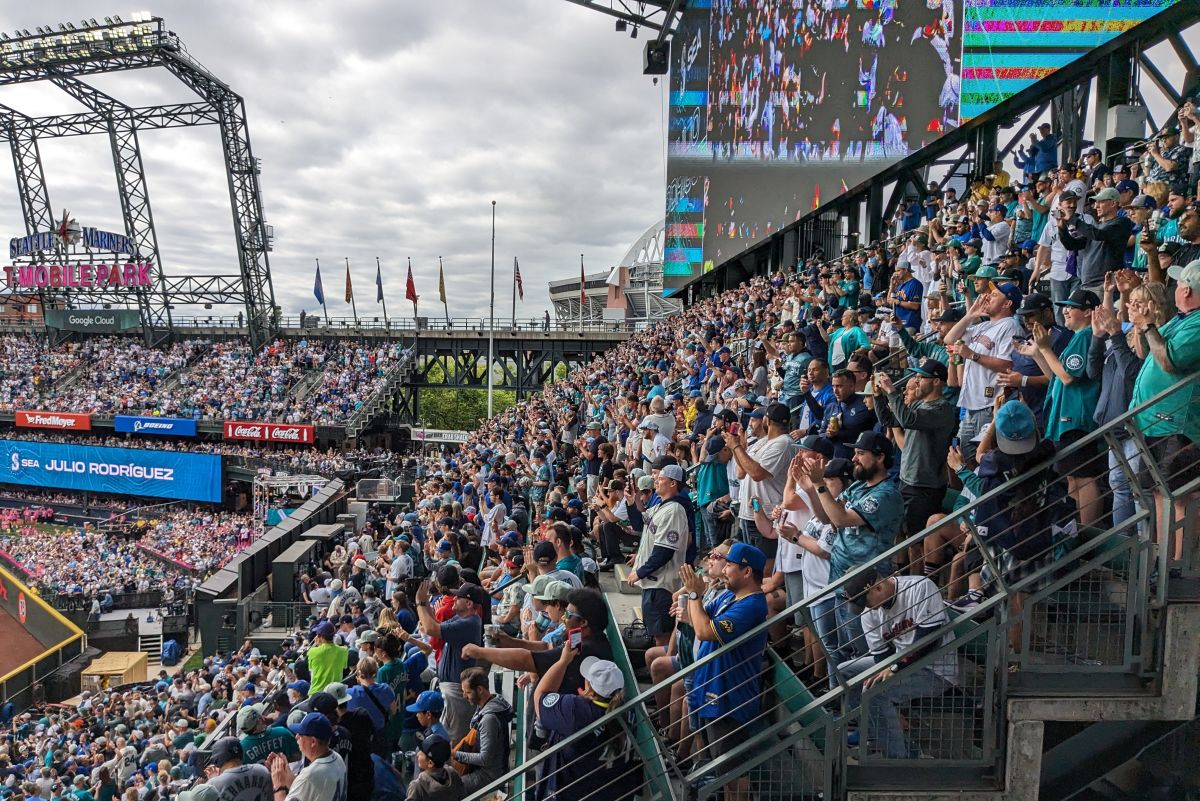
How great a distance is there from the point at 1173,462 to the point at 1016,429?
687 millimetres

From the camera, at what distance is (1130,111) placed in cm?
1059

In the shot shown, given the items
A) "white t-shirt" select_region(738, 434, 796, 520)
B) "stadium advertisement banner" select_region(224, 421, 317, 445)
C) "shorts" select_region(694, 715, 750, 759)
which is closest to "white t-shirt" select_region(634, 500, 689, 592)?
"white t-shirt" select_region(738, 434, 796, 520)

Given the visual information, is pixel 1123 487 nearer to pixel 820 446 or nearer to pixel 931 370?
pixel 931 370

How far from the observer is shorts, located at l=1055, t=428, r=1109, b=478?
445 centimetres

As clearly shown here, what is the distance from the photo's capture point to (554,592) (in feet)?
15.7

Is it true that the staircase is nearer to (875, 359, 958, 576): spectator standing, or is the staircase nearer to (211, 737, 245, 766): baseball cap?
(211, 737, 245, 766): baseball cap

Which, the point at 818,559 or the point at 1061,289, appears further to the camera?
the point at 1061,289

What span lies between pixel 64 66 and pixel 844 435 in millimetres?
45250

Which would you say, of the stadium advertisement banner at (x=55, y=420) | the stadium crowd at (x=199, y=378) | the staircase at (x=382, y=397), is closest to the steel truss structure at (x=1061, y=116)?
the staircase at (x=382, y=397)

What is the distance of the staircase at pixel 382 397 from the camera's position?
36.1m

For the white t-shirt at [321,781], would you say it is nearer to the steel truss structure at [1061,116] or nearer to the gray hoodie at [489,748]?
the gray hoodie at [489,748]

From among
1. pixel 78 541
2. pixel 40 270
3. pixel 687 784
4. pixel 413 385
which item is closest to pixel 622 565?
pixel 687 784

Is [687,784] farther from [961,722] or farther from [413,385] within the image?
[413,385]

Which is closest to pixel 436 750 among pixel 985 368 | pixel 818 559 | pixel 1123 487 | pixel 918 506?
pixel 818 559
